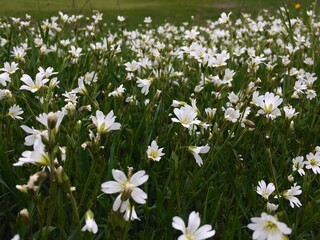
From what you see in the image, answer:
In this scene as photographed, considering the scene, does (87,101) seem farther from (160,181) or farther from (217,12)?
(217,12)

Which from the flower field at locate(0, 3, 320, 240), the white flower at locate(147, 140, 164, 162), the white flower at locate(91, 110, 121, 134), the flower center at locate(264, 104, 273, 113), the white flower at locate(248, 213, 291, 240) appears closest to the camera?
the white flower at locate(248, 213, 291, 240)

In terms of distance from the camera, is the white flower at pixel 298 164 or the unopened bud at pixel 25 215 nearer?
the unopened bud at pixel 25 215

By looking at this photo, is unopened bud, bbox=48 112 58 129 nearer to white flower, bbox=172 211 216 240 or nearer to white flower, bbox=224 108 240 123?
white flower, bbox=172 211 216 240

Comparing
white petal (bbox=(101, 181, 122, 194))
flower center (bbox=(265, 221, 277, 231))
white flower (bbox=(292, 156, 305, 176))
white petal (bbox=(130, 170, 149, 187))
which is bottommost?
white flower (bbox=(292, 156, 305, 176))

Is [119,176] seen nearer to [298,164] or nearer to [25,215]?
[25,215]

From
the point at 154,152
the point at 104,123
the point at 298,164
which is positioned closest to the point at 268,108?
the point at 298,164

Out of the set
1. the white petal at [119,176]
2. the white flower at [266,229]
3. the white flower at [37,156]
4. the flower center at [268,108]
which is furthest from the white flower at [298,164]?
the white flower at [37,156]

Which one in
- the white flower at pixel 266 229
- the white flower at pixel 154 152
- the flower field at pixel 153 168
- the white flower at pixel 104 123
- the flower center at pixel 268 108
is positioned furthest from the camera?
the flower center at pixel 268 108

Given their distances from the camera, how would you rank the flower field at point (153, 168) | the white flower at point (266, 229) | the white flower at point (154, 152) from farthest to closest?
the white flower at point (154, 152) < the flower field at point (153, 168) < the white flower at point (266, 229)

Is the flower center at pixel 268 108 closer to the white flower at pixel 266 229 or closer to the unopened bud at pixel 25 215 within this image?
the white flower at pixel 266 229

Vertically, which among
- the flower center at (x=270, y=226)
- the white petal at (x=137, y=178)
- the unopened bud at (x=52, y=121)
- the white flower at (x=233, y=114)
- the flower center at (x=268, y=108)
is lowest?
the white flower at (x=233, y=114)

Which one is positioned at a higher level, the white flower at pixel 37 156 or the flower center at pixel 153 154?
the white flower at pixel 37 156

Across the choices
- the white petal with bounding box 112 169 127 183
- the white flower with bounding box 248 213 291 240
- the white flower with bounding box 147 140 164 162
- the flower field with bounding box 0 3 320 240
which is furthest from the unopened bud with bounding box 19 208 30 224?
the white flower with bounding box 147 140 164 162
